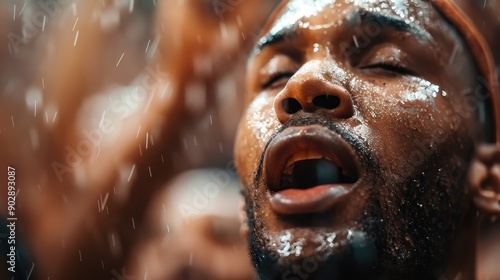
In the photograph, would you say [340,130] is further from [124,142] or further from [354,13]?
[124,142]

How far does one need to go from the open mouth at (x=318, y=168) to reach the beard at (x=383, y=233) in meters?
0.04

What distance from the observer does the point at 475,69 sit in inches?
83.3

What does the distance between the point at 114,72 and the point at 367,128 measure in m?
2.59

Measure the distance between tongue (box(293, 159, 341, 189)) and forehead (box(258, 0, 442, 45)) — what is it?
0.52 meters

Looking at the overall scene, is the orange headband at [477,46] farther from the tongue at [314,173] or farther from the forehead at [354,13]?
the tongue at [314,173]

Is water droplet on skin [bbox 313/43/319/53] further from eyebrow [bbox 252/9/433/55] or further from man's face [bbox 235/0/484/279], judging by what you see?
eyebrow [bbox 252/9/433/55]

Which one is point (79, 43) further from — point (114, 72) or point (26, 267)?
point (26, 267)

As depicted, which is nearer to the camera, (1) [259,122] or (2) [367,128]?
(2) [367,128]

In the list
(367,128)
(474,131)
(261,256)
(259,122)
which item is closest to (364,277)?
(261,256)

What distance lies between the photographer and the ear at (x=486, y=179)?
2039 millimetres

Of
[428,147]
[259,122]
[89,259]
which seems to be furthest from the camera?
[89,259]

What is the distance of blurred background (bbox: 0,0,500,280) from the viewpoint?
3242 millimetres

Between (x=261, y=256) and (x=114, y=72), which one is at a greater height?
(x=261, y=256)

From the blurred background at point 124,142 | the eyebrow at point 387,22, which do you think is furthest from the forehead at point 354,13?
the blurred background at point 124,142
